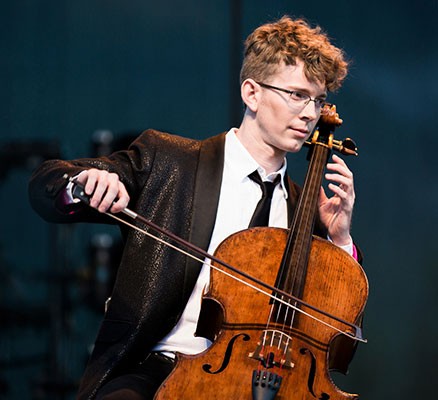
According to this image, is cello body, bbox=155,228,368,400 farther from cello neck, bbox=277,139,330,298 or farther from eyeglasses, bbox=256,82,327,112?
eyeglasses, bbox=256,82,327,112

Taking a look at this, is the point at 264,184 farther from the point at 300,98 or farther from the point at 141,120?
the point at 141,120

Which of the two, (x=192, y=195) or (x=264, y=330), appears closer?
(x=264, y=330)

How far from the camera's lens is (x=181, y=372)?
140 centimetres

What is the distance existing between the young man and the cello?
0.12 meters

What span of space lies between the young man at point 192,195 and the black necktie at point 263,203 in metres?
0.01

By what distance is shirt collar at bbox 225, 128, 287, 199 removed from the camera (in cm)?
180

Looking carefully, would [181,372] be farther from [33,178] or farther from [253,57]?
[253,57]

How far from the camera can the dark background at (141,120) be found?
9.85 ft

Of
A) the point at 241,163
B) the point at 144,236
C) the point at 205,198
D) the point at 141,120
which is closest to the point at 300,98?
the point at 241,163

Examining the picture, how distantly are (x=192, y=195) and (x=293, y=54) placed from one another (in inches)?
15.9

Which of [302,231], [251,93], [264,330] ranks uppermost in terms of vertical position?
[251,93]

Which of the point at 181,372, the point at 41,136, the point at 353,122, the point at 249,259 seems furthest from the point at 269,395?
the point at 41,136

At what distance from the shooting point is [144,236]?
1.70 m

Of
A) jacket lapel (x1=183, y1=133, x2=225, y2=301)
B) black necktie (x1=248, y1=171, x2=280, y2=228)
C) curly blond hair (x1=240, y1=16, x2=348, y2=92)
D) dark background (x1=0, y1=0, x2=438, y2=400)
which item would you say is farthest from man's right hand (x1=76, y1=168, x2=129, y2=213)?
dark background (x1=0, y1=0, x2=438, y2=400)
